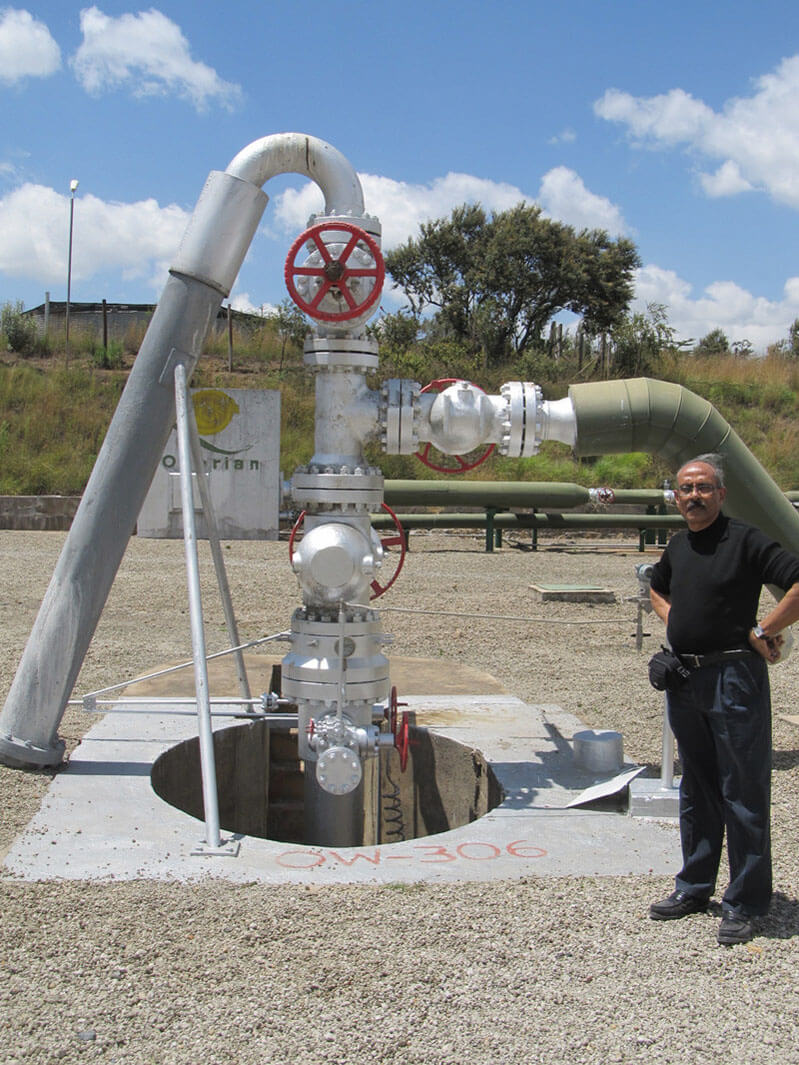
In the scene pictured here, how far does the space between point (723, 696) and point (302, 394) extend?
68.2 ft

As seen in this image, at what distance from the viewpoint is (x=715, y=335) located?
32.6 metres

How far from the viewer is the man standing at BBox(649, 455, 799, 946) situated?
332 centimetres

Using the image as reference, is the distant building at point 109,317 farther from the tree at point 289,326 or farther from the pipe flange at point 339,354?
the pipe flange at point 339,354

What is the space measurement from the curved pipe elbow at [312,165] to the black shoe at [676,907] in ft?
10.4

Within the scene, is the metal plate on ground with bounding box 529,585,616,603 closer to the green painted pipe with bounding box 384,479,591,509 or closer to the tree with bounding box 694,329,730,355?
the green painted pipe with bounding box 384,479,591,509

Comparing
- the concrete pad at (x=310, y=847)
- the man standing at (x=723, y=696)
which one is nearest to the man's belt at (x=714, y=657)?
the man standing at (x=723, y=696)

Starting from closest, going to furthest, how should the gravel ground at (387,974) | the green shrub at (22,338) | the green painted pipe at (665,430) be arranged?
the gravel ground at (387,974)
the green painted pipe at (665,430)
the green shrub at (22,338)

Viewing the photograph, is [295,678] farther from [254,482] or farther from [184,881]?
[254,482]

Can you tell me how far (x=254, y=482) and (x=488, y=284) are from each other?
54.9 ft

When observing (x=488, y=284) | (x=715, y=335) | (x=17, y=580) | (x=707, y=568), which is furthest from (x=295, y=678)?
(x=715, y=335)

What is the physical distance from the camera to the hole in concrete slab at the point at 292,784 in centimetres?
533

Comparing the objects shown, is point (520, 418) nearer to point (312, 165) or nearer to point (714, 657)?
point (312, 165)

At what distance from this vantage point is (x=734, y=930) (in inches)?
129

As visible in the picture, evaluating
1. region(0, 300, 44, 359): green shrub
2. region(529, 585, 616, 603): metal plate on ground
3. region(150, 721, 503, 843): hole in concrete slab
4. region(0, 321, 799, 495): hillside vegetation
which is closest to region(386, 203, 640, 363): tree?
region(0, 321, 799, 495): hillside vegetation
